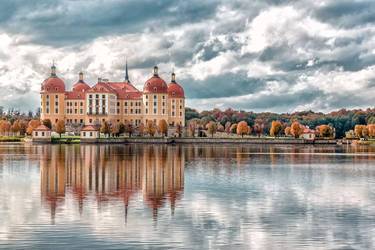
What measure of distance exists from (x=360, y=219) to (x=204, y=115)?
6202 inches

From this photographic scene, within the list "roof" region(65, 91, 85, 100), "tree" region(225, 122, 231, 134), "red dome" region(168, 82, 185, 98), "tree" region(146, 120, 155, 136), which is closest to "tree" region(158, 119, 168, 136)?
"tree" region(146, 120, 155, 136)

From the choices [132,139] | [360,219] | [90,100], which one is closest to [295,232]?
[360,219]

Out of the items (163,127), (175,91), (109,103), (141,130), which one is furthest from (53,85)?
(163,127)

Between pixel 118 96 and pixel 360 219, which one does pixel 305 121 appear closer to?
pixel 118 96

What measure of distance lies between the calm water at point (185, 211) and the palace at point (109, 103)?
278ft

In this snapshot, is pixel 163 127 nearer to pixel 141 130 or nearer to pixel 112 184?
pixel 141 130

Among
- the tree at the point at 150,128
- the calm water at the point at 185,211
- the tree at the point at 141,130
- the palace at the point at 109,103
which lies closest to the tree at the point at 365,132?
the palace at the point at 109,103

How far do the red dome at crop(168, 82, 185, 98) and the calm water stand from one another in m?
90.6

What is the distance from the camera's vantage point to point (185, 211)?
711 inches

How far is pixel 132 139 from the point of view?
90.9 meters

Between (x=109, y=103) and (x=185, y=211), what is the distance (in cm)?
9925

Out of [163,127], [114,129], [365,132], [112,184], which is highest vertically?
[163,127]

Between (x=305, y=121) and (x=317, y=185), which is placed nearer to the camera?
(x=317, y=185)

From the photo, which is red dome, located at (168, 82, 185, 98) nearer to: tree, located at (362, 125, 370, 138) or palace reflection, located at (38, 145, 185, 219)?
tree, located at (362, 125, 370, 138)
